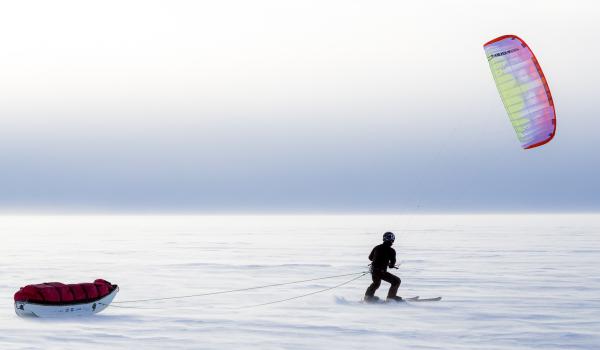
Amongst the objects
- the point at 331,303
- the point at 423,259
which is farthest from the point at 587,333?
the point at 423,259

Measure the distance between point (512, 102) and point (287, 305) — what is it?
6408 millimetres

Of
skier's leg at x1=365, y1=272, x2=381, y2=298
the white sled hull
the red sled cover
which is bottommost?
the white sled hull

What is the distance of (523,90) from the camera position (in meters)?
16.8

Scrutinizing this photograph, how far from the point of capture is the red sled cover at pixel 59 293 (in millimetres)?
14109

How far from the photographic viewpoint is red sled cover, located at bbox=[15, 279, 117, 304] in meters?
14.1

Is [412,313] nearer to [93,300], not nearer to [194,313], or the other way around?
[194,313]

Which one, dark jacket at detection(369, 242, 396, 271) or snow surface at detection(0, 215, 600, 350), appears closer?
snow surface at detection(0, 215, 600, 350)

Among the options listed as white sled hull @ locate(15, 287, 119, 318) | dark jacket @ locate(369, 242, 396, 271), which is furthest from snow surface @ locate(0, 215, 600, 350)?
dark jacket @ locate(369, 242, 396, 271)

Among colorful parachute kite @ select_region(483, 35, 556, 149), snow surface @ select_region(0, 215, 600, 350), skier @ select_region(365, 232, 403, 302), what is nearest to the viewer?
snow surface @ select_region(0, 215, 600, 350)

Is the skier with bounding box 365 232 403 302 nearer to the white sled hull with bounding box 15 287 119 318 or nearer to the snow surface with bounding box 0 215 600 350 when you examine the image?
the snow surface with bounding box 0 215 600 350

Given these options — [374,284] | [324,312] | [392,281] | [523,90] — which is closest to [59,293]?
[324,312]

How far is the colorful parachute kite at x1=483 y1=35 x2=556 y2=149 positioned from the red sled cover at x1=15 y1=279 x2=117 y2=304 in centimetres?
917

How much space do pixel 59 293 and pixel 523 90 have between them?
33.1 ft

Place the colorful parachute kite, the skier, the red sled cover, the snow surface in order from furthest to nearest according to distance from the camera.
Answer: the colorful parachute kite → the skier → the red sled cover → the snow surface
